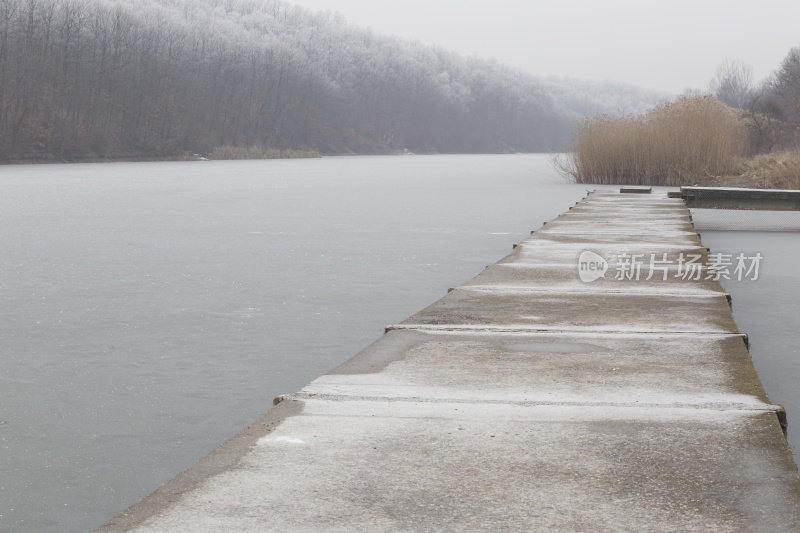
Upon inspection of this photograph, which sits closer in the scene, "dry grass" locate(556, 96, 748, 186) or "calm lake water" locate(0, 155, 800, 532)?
"calm lake water" locate(0, 155, 800, 532)

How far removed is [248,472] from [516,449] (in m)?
0.54

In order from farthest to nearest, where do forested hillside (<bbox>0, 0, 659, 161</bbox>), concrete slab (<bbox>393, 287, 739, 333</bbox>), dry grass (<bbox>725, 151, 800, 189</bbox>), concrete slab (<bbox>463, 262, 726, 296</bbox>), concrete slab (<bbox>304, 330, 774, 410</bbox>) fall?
forested hillside (<bbox>0, 0, 659, 161</bbox>)
dry grass (<bbox>725, 151, 800, 189</bbox>)
concrete slab (<bbox>463, 262, 726, 296</bbox>)
concrete slab (<bbox>393, 287, 739, 333</bbox>)
concrete slab (<bbox>304, 330, 774, 410</bbox>)

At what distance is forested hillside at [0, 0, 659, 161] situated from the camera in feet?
163

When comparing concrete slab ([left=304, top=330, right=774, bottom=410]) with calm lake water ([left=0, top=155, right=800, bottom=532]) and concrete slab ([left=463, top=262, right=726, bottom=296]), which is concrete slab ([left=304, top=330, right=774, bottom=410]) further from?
concrete slab ([left=463, top=262, right=726, bottom=296])

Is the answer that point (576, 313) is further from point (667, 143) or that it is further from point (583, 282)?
point (667, 143)

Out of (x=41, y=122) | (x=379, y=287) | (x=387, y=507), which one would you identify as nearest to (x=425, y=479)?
(x=387, y=507)

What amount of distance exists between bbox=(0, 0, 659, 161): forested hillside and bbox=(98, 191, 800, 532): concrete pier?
43.2m

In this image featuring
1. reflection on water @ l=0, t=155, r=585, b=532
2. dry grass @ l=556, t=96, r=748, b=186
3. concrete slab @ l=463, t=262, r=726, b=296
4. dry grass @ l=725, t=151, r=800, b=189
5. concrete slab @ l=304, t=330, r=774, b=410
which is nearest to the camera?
concrete slab @ l=304, t=330, r=774, b=410

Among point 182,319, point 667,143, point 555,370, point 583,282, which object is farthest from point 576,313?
point 667,143

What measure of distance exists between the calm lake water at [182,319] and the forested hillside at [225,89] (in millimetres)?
36882

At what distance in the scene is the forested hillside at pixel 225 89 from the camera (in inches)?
1957

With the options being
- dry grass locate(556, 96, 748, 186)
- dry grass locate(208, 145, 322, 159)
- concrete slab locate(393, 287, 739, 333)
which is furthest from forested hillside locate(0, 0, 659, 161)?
concrete slab locate(393, 287, 739, 333)

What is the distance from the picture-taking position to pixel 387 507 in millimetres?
1618

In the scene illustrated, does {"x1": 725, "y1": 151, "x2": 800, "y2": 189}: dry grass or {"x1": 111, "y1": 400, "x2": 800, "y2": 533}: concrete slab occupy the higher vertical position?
{"x1": 725, "y1": 151, "x2": 800, "y2": 189}: dry grass
